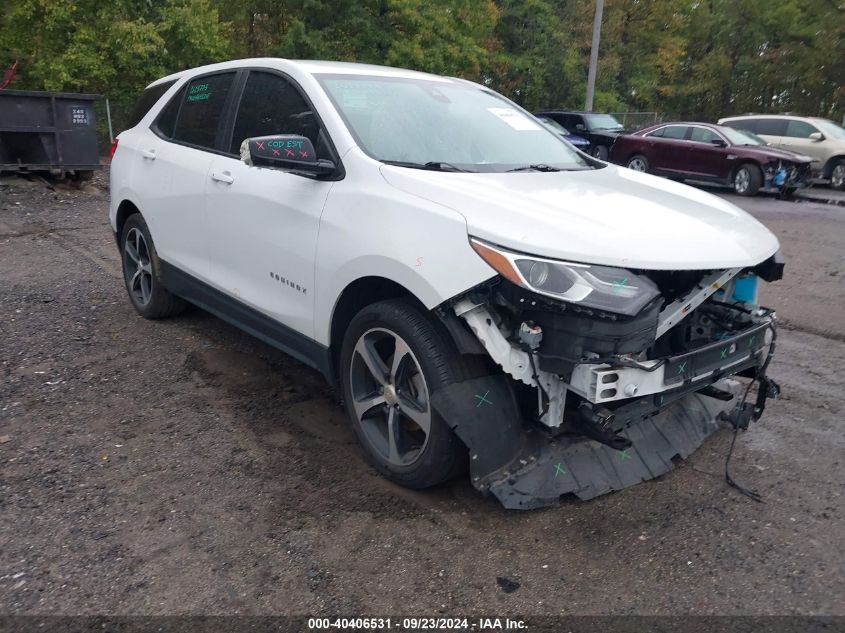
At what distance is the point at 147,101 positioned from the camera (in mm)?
5676

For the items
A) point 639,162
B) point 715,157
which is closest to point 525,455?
point 715,157

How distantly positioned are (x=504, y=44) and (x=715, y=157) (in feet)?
72.3

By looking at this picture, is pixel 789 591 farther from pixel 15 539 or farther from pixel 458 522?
pixel 15 539

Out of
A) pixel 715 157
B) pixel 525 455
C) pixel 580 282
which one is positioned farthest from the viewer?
pixel 715 157

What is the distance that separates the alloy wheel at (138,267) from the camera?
557 cm

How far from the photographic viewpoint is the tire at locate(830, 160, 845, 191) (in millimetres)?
17281

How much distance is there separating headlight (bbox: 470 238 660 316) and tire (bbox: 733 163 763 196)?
14.4 m

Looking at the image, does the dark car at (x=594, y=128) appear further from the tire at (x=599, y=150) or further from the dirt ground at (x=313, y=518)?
the dirt ground at (x=313, y=518)

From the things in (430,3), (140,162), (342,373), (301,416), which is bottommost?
(301,416)

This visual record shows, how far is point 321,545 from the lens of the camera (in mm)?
3012

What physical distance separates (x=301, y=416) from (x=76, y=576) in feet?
5.27

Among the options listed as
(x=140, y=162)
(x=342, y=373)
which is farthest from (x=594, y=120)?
(x=342, y=373)

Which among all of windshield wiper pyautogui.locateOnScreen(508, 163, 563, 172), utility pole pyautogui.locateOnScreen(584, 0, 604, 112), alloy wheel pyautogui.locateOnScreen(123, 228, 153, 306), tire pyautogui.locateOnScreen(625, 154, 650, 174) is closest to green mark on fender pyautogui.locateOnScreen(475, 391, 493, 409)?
windshield wiper pyautogui.locateOnScreen(508, 163, 563, 172)

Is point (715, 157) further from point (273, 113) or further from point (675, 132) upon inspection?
point (273, 113)
